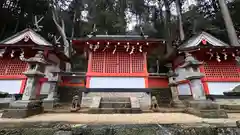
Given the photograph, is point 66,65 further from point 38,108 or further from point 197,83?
point 197,83

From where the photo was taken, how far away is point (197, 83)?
5.04 meters

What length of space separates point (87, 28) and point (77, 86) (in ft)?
29.7

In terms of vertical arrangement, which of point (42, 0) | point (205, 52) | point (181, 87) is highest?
point (42, 0)

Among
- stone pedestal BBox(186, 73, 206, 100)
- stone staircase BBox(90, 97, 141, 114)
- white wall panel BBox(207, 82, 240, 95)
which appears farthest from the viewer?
white wall panel BBox(207, 82, 240, 95)

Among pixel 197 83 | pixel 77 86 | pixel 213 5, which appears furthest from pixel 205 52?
pixel 213 5

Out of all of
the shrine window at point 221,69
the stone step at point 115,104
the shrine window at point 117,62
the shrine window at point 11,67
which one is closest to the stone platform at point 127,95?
the stone step at point 115,104

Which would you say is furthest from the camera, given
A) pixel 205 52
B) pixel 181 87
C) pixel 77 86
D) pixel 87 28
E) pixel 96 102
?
pixel 87 28

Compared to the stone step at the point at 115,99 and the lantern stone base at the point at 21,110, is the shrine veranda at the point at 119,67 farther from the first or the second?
the lantern stone base at the point at 21,110

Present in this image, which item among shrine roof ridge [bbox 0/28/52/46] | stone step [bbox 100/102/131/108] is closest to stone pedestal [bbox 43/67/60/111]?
shrine roof ridge [bbox 0/28/52/46]

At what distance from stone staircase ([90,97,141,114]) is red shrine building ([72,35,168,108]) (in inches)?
20.3

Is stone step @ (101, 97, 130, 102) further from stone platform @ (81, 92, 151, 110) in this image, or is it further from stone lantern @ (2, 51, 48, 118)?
stone lantern @ (2, 51, 48, 118)

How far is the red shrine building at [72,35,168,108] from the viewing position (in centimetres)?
748

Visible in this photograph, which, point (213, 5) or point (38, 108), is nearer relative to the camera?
point (38, 108)

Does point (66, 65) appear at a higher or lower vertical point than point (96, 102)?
higher
